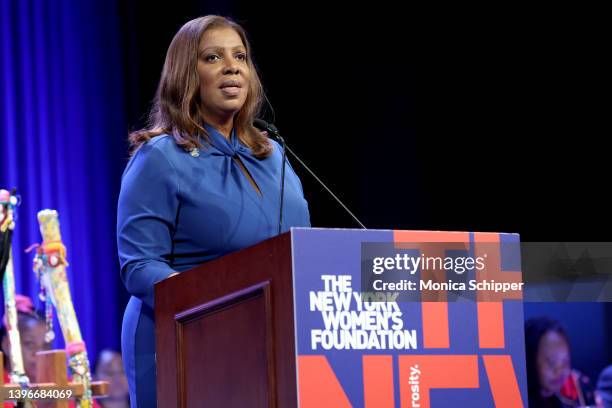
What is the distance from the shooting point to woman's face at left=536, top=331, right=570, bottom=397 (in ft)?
12.0

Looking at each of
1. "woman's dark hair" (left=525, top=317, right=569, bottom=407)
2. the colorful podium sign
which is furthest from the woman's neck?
"woman's dark hair" (left=525, top=317, right=569, bottom=407)

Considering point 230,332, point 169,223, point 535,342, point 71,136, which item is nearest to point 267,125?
point 169,223

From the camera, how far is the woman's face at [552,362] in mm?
3664

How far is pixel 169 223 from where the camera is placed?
2033mm

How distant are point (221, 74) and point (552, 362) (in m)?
2.04

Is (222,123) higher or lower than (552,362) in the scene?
higher

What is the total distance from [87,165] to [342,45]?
4.85 feet

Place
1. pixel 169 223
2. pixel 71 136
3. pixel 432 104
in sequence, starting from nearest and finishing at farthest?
pixel 169 223 < pixel 71 136 < pixel 432 104

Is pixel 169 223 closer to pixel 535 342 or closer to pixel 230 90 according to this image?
pixel 230 90

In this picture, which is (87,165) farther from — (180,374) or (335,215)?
(180,374)

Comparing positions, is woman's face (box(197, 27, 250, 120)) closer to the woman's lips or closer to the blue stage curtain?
the woman's lips

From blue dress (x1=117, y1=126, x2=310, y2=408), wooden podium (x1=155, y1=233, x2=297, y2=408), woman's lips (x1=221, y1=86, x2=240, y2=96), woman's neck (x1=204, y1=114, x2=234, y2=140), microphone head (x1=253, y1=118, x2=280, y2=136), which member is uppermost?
woman's lips (x1=221, y1=86, x2=240, y2=96)

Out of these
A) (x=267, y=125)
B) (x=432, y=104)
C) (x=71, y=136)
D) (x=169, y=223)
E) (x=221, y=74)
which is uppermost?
(x=432, y=104)

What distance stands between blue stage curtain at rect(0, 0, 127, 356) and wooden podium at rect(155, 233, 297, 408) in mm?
3565
